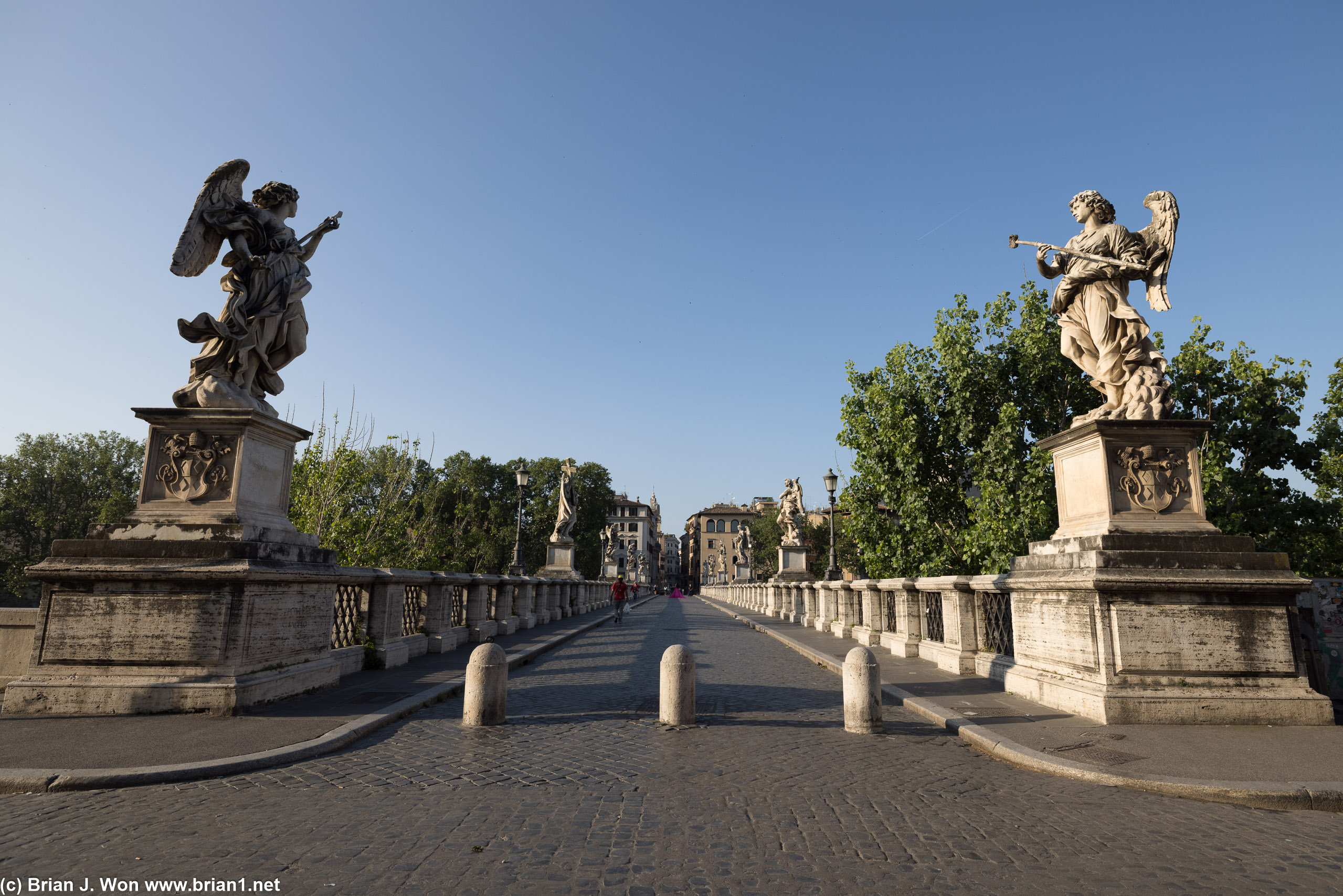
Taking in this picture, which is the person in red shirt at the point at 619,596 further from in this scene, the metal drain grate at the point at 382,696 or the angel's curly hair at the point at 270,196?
the angel's curly hair at the point at 270,196

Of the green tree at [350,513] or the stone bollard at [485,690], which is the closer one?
the stone bollard at [485,690]

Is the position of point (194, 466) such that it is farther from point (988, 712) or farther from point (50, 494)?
point (50, 494)

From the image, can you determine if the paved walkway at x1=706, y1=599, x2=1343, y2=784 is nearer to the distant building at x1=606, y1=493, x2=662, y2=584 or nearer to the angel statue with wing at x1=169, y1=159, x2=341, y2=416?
the angel statue with wing at x1=169, y1=159, x2=341, y2=416

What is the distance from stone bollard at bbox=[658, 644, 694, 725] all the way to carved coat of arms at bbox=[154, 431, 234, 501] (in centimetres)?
508

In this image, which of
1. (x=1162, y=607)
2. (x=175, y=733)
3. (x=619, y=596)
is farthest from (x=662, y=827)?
(x=619, y=596)

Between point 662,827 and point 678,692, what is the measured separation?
125 inches

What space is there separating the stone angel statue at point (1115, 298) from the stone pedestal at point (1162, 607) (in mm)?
513

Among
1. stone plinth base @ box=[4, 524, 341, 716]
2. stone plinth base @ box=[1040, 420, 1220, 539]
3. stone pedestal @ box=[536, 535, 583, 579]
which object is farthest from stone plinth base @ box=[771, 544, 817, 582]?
stone plinth base @ box=[4, 524, 341, 716]

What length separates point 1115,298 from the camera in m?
8.33

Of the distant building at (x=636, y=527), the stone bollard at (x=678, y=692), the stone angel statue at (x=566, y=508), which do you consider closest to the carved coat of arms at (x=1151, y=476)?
the stone bollard at (x=678, y=692)

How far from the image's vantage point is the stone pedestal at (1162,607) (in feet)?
22.1

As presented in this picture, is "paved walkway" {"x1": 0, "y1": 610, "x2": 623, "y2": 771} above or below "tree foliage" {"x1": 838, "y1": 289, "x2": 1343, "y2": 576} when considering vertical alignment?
below

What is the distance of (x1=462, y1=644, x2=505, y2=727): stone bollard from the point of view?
7043mm

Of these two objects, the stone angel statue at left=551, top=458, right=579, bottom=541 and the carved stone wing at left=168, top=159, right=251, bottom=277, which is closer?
the carved stone wing at left=168, top=159, right=251, bottom=277
